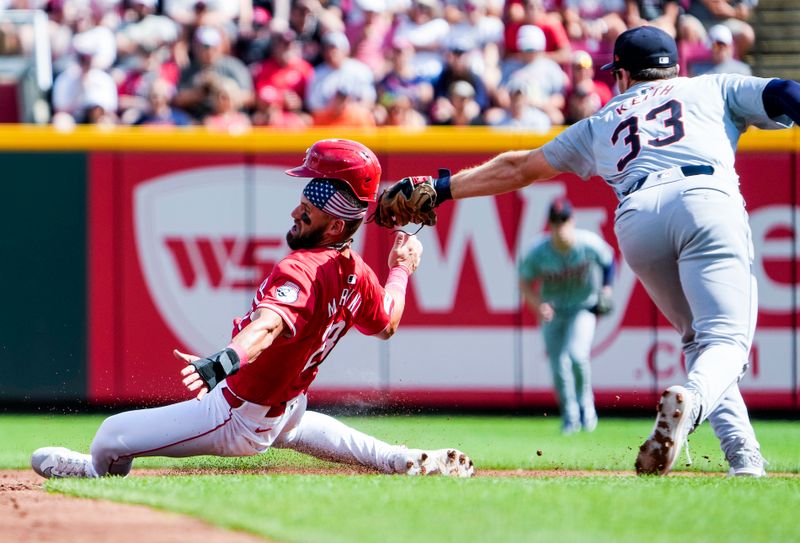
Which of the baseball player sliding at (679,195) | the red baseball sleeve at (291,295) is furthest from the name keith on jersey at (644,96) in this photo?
the red baseball sleeve at (291,295)

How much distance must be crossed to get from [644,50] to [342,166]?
1519mm

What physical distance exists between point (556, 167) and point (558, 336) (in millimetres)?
4304

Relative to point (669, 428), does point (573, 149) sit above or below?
above

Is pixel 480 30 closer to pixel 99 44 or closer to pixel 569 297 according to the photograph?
pixel 569 297

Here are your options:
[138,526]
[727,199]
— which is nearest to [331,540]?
[138,526]

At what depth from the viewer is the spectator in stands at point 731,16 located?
12.0 m

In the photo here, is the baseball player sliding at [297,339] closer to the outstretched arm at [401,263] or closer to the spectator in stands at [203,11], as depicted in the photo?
the outstretched arm at [401,263]

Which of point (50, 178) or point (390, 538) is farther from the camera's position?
point (50, 178)

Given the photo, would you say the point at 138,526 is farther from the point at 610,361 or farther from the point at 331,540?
the point at 610,361

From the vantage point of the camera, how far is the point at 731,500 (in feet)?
15.2

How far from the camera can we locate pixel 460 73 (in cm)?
1160

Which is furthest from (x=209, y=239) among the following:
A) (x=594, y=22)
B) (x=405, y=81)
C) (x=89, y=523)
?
(x=89, y=523)

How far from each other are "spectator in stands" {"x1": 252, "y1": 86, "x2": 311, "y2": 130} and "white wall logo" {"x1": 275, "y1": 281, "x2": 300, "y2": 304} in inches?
249

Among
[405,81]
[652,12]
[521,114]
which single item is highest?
[652,12]
